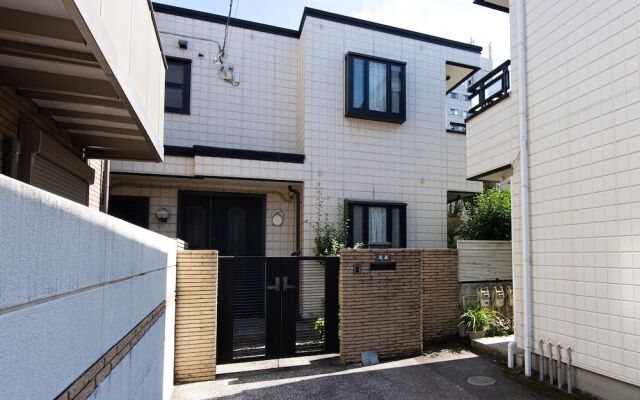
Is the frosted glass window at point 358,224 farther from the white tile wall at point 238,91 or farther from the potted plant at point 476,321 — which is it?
→ the potted plant at point 476,321

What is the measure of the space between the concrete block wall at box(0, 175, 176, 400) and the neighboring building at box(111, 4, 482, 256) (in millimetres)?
6220

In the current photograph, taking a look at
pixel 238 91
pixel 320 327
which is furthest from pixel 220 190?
pixel 320 327

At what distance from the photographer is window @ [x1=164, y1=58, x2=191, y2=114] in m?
9.16

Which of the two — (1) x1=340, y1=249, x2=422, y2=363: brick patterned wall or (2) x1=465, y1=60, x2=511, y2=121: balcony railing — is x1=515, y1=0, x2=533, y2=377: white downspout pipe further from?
(1) x1=340, y1=249, x2=422, y2=363: brick patterned wall

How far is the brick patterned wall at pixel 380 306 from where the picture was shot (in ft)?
20.4

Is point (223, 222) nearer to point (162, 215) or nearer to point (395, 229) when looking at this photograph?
point (162, 215)

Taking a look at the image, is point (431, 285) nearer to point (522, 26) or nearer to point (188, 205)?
point (522, 26)

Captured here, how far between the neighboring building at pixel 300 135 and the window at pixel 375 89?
32mm

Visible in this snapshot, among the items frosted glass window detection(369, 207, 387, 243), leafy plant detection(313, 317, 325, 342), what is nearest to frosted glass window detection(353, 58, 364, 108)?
frosted glass window detection(369, 207, 387, 243)

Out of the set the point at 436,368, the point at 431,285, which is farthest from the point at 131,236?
the point at 431,285

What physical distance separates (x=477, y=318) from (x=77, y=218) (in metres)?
6.98

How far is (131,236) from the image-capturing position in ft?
8.41

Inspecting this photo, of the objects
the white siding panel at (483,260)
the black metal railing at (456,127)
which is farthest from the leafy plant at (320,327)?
the black metal railing at (456,127)

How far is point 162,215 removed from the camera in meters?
8.61
